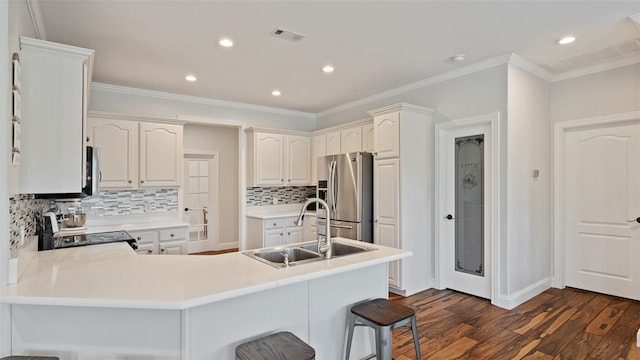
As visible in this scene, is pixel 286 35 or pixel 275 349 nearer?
pixel 275 349

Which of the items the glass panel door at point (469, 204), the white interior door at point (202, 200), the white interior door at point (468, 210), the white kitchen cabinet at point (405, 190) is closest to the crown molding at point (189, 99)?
the white interior door at point (202, 200)

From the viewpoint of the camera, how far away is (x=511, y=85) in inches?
142

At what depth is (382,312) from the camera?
2137mm

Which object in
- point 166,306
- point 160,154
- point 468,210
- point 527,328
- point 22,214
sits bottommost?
point 527,328

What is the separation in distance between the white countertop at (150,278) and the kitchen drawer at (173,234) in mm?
1873

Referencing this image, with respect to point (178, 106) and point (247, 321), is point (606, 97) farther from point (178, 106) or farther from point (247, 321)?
point (178, 106)

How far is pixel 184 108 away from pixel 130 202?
61.8 inches

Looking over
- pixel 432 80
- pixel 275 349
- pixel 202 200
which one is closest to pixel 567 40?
pixel 432 80

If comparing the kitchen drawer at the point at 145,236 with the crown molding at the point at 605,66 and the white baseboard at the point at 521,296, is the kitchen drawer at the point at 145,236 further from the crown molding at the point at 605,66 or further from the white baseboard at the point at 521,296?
the crown molding at the point at 605,66

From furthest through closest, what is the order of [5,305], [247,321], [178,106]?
[178,106] < [247,321] < [5,305]

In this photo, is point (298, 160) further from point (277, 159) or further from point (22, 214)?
point (22, 214)

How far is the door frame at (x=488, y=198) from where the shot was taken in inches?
144

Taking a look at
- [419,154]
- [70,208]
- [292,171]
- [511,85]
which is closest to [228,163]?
[292,171]

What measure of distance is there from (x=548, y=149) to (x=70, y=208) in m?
6.02
